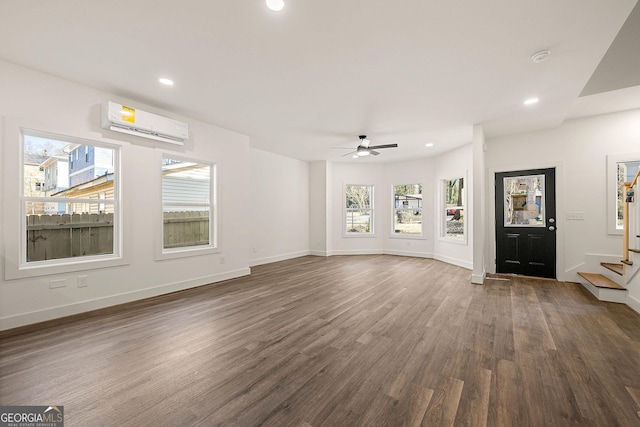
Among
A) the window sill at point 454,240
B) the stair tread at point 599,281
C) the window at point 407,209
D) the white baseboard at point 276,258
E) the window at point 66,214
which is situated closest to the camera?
the window at point 66,214

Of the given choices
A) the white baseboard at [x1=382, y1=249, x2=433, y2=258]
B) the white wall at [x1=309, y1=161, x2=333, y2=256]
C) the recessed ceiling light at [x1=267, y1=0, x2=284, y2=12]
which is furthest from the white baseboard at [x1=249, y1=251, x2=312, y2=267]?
the recessed ceiling light at [x1=267, y1=0, x2=284, y2=12]

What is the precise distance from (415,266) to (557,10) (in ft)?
16.5

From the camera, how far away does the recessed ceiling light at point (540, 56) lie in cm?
258

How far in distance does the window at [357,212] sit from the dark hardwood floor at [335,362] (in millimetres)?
4373

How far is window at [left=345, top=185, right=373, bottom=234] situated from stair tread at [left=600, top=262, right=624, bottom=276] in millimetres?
4927

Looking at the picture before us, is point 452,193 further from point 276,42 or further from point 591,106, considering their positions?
point 276,42

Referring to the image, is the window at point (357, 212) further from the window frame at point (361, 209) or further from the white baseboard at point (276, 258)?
the white baseboard at point (276, 258)

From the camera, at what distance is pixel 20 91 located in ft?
9.40

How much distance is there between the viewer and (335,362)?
2.15 m

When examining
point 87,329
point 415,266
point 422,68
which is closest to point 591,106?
point 422,68

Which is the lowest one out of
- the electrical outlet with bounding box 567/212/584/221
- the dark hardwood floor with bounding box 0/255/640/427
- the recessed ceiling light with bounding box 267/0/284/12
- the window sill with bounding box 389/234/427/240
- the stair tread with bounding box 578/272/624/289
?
the dark hardwood floor with bounding box 0/255/640/427

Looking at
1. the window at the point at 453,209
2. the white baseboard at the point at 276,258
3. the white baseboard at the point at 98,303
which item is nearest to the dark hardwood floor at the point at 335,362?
the white baseboard at the point at 98,303

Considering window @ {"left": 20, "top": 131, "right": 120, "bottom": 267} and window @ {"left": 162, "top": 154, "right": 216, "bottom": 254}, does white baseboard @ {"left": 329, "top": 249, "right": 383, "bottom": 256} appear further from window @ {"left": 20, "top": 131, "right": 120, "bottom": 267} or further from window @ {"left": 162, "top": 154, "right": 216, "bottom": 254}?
window @ {"left": 20, "top": 131, "right": 120, "bottom": 267}

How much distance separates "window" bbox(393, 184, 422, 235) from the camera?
760 centimetres
